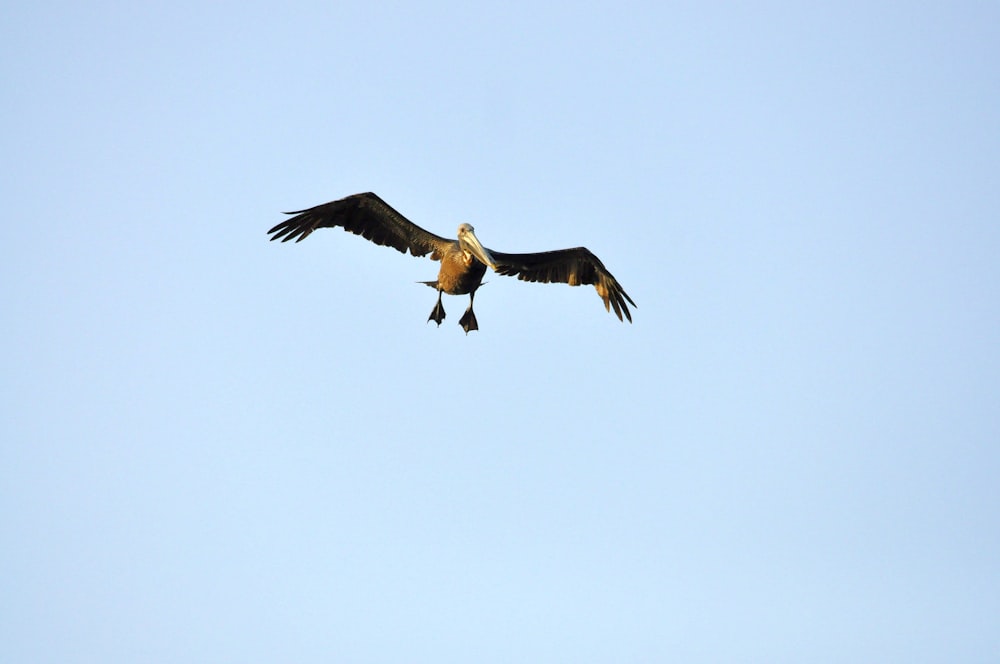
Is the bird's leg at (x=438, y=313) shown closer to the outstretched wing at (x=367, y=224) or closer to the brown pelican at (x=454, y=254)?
the brown pelican at (x=454, y=254)

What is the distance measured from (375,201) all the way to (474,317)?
300 cm

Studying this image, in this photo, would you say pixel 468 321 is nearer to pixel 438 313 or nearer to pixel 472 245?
pixel 438 313

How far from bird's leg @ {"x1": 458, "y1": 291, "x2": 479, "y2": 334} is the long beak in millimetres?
1442

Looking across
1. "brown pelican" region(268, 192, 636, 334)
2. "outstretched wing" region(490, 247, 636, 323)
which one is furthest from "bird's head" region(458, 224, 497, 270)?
"outstretched wing" region(490, 247, 636, 323)

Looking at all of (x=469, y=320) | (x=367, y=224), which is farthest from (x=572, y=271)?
(x=367, y=224)

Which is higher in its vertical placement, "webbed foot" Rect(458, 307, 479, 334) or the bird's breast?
the bird's breast

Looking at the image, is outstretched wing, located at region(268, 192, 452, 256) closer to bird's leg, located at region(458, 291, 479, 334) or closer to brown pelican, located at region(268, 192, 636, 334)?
brown pelican, located at region(268, 192, 636, 334)

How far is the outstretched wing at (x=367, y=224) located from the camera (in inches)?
886

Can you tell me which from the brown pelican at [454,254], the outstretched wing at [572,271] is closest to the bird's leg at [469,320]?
the brown pelican at [454,254]

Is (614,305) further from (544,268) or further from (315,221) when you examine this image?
(315,221)

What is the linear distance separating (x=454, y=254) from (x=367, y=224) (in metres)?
1.90

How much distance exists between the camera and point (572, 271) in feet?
79.3

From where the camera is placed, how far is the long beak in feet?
70.7

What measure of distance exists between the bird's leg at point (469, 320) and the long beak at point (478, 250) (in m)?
1.44
